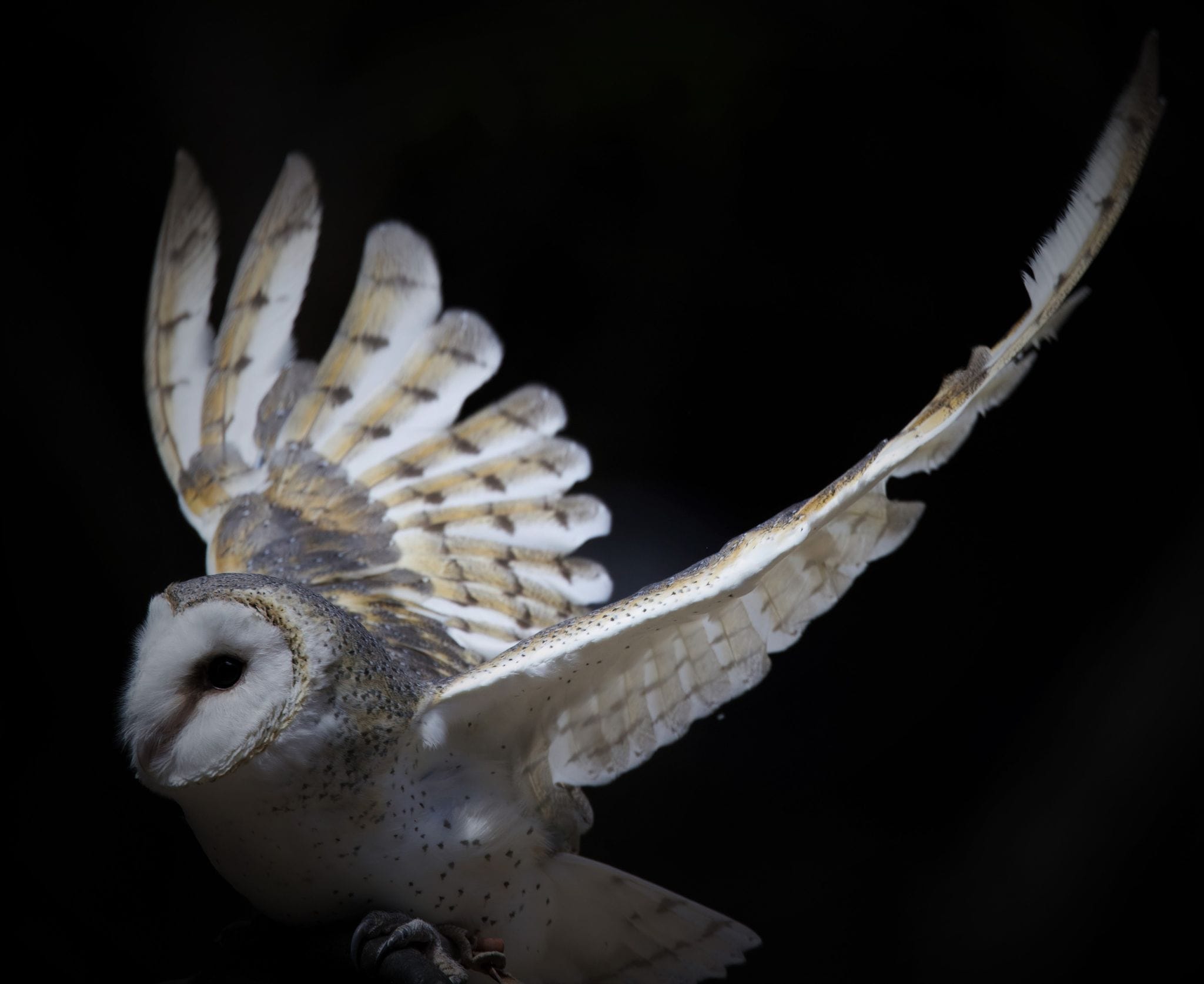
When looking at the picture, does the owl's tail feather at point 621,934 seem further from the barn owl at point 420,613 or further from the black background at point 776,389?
the black background at point 776,389

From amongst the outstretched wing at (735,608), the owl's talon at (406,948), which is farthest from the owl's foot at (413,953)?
the outstretched wing at (735,608)

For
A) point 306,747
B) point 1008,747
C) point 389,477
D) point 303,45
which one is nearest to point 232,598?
point 306,747

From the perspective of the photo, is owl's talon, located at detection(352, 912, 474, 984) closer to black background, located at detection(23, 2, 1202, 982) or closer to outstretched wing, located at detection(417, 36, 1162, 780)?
outstretched wing, located at detection(417, 36, 1162, 780)

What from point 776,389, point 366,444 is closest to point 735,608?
point 776,389

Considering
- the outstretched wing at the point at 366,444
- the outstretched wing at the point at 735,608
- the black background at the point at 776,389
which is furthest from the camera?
the outstretched wing at the point at 366,444

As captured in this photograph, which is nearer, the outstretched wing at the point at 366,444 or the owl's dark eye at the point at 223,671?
the owl's dark eye at the point at 223,671

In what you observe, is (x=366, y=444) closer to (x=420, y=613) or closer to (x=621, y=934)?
(x=420, y=613)
